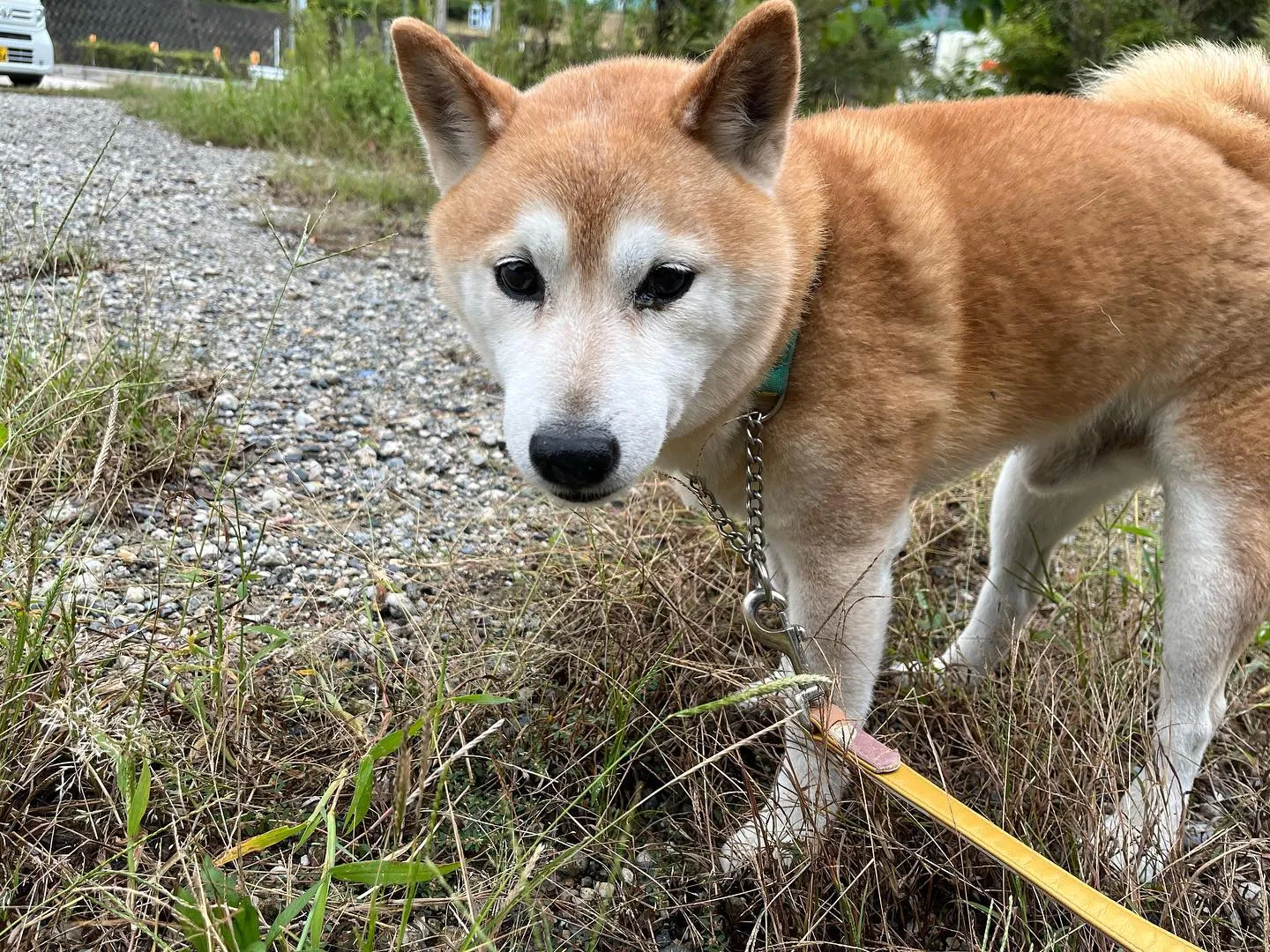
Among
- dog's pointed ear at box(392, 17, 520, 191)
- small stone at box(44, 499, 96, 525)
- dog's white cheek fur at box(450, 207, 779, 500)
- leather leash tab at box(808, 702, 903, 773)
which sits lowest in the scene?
small stone at box(44, 499, 96, 525)

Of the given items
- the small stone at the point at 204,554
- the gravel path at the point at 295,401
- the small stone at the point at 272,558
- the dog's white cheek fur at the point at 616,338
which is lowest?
the gravel path at the point at 295,401

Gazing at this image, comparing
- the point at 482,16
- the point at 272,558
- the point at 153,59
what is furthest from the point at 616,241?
the point at 153,59

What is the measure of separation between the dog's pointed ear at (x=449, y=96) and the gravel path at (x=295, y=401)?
0.55m

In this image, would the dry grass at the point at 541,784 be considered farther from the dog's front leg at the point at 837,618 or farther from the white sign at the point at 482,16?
the white sign at the point at 482,16

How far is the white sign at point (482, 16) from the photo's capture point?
23.8 ft

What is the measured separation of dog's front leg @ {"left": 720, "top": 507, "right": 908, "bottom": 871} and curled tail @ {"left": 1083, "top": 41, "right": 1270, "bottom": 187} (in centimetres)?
117

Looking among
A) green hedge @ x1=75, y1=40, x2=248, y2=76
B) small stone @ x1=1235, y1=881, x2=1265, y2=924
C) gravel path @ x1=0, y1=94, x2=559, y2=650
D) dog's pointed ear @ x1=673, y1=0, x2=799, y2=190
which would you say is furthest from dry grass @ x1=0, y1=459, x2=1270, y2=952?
green hedge @ x1=75, y1=40, x2=248, y2=76

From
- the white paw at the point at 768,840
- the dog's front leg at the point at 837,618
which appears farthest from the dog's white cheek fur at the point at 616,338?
the white paw at the point at 768,840

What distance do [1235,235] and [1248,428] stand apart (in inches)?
16.7

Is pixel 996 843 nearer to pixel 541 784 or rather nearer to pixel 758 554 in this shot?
pixel 758 554

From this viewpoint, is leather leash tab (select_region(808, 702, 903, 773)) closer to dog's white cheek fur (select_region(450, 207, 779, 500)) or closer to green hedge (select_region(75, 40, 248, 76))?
dog's white cheek fur (select_region(450, 207, 779, 500))

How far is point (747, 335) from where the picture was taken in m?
1.66

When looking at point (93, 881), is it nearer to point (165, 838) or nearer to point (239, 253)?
point (165, 838)

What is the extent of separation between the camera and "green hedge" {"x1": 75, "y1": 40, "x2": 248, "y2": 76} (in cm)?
1009
